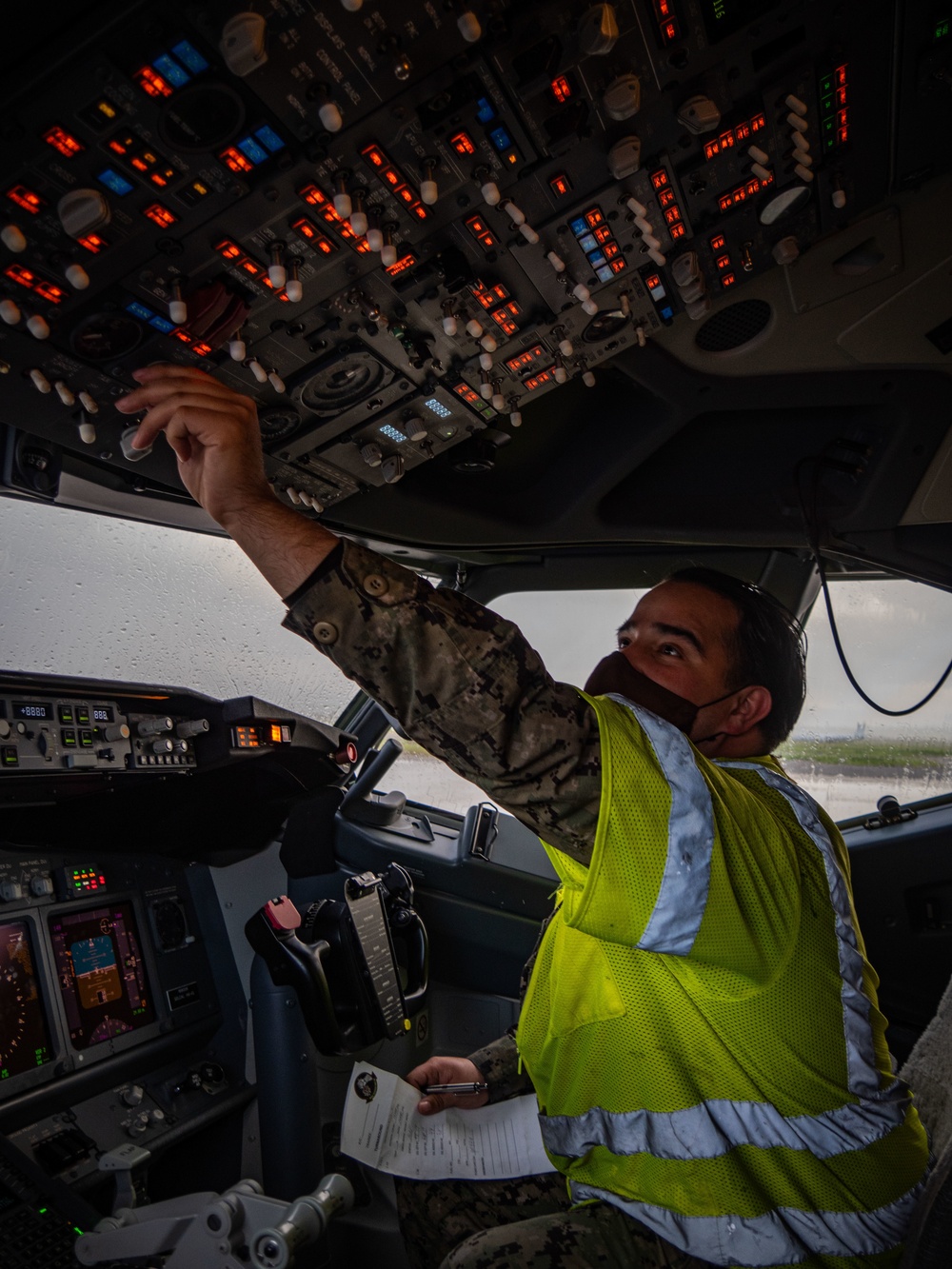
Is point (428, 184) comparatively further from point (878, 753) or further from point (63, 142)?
point (878, 753)

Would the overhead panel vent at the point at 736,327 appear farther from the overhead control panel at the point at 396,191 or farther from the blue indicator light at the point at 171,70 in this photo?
the blue indicator light at the point at 171,70

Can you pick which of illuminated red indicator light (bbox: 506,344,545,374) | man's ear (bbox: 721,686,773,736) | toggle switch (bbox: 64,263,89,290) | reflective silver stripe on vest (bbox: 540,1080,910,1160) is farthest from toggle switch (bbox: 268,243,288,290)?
reflective silver stripe on vest (bbox: 540,1080,910,1160)

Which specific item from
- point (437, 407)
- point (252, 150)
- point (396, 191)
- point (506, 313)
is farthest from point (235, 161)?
point (437, 407)

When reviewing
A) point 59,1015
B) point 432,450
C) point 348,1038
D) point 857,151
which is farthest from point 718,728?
point 59,1015

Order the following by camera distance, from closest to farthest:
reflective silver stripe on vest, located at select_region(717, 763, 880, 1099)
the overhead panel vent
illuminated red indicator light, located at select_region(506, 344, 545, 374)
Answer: reflective silver stripe on vest, located at select_region(717, 763, 880, 1099) < illuminated red indicator light, located at select_region(506, 344, 545, 374) < the overhead panel vent

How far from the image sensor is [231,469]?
3.31ft

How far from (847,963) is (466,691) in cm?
80

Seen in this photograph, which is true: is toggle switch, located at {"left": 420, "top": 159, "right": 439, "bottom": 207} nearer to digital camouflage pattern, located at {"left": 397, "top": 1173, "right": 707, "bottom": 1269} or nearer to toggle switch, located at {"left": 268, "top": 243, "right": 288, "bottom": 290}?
toggle switch, located at {"left": 268, "top": 243, "right": 288, "bottom": 290}

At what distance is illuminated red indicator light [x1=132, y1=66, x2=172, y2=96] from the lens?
33.4 inches

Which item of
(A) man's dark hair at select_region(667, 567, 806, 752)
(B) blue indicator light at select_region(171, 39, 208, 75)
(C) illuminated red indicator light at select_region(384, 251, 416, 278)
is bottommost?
(A) man's dark hair at select_region(667, 567, 806, 752)

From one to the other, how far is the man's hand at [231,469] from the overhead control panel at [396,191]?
5.1 inches

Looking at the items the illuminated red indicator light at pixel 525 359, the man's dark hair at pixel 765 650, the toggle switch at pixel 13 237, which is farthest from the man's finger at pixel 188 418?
the man's dark hair at pixel 765 650

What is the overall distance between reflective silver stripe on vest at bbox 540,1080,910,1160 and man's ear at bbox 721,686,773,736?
569 millimetres

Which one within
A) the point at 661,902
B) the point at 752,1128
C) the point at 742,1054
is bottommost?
the point at 752,1128
